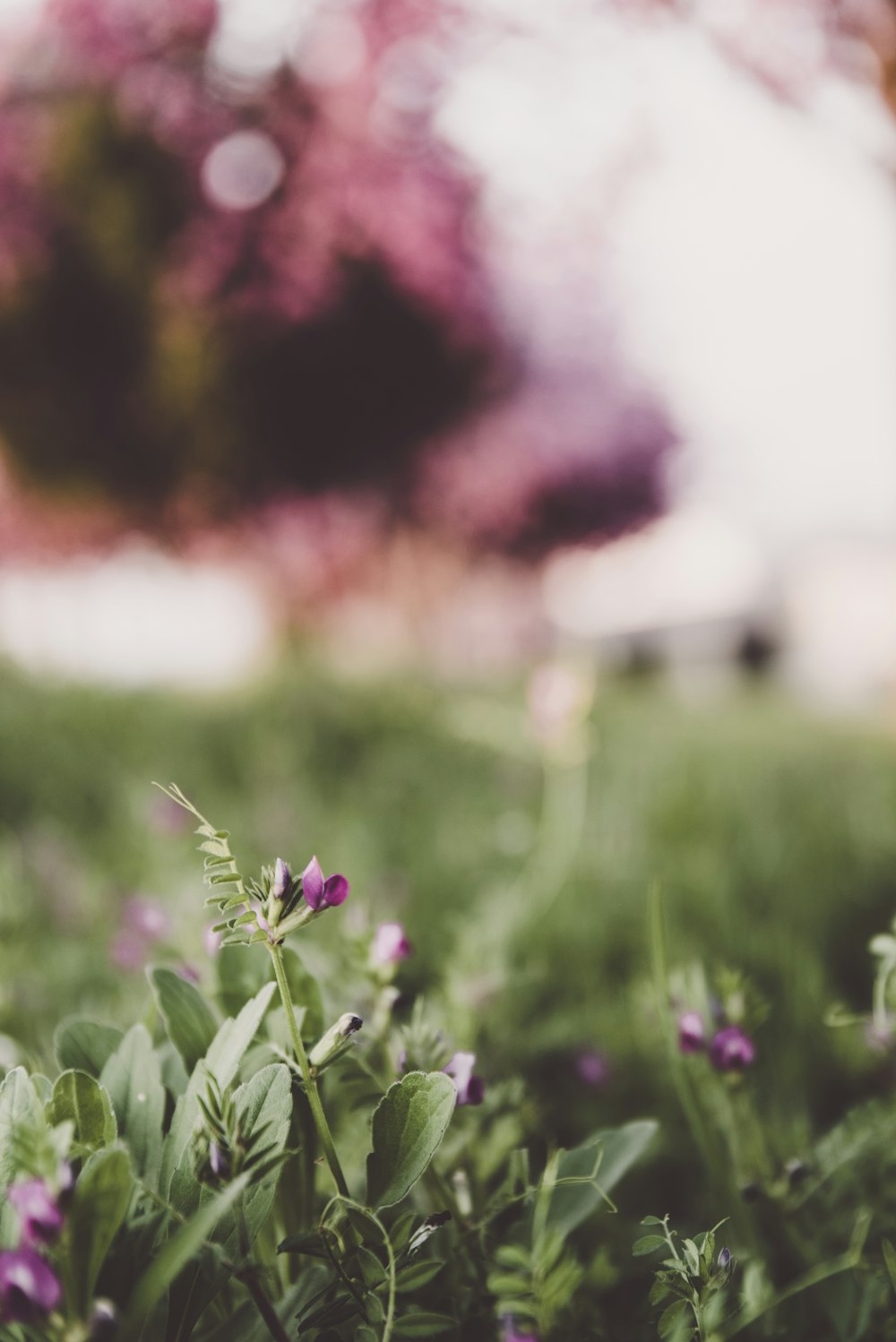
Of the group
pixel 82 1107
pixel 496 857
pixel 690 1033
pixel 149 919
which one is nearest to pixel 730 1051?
pixel 690 1033

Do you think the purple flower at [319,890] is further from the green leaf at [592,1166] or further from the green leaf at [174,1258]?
the green leaf at [592,1166]

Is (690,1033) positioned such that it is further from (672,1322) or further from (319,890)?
(319,890)

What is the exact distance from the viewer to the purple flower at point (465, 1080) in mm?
564

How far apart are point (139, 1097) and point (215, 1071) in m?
0.06

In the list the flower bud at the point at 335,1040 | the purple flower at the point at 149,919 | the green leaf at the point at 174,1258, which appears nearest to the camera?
the green leaf at the point at 174,1258

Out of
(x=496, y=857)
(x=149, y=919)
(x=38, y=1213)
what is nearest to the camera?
(x=38, y=1213)

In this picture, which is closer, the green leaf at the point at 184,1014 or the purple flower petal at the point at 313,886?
the purple flower petal at the point at 313,886

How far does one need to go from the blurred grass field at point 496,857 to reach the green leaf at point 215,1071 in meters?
0.24

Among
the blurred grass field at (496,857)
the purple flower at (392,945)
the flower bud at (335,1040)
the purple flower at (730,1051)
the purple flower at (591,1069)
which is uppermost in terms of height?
the purple flower at (392,945)

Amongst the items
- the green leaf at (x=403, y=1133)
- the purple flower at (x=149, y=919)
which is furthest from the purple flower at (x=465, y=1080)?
the purple flower at (x=149, y=919)

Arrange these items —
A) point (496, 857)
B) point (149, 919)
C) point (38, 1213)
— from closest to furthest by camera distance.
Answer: point (38, 1213) → point (149, 919) → point (496, 857)

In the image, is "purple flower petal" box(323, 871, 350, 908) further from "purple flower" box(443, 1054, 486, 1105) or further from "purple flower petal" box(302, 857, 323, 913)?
"purple flower" box(443, 1054, 486, 1105)

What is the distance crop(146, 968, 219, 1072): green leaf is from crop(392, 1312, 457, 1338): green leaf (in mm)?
186

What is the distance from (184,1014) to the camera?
60cm
